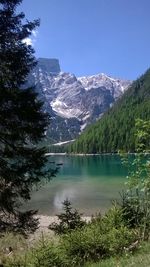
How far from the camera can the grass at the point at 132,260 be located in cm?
917

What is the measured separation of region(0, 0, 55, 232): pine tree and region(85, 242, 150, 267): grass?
6.11 meters

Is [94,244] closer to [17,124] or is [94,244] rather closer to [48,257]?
[48,257]

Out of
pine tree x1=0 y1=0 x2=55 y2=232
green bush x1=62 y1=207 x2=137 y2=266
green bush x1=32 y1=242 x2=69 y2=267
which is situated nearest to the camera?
green bush x1=32 y1=242 x2=69 y2=267

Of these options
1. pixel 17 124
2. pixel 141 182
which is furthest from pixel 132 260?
pixel 17 124

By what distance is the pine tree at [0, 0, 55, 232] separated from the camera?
616 inches

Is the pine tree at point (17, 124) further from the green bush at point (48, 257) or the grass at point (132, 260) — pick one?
the grass at point (132, 260)

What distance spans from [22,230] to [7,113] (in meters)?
4.60

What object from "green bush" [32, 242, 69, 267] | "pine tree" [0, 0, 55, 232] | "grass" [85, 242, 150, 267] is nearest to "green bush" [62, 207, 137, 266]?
"green bush" [32, 242, 69, 267]

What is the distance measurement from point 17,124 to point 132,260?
801 cm

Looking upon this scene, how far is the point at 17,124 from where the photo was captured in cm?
1602

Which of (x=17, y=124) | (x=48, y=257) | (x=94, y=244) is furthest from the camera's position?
(x=17, y=124)

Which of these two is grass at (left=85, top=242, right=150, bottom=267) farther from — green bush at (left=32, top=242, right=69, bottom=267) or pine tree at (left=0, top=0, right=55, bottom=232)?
pine tree at (left=0, top=0, right=55, bottom=232)

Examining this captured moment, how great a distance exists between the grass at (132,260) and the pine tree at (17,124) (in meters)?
6.11

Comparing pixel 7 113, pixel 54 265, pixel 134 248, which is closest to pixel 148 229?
pixel 134 248
